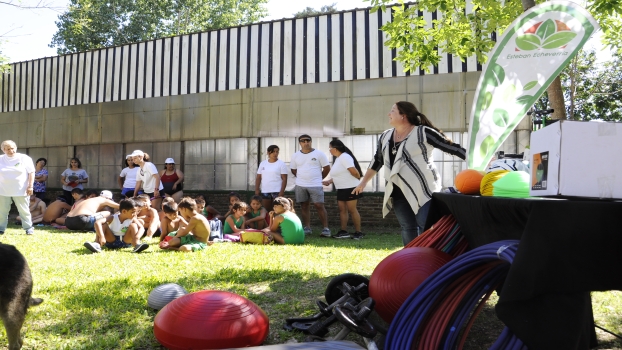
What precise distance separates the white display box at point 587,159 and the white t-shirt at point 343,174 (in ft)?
27.4

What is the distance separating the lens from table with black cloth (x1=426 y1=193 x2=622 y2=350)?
6.00ft

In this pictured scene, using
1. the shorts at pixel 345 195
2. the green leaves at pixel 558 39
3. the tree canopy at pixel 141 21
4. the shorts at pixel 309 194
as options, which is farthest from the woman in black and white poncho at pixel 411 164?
the tree canopy at pixel 141 21

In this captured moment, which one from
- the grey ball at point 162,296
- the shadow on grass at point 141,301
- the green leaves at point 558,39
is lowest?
the shadow on grass at point 141,301

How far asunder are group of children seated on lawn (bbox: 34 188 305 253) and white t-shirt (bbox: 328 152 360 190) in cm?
151

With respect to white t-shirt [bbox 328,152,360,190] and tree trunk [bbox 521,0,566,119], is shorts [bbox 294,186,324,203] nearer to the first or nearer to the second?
white t-shirt [bbox 328,152,360,190]

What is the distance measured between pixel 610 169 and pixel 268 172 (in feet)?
31.3

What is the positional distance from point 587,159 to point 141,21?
3150 cm

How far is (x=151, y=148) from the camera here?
16578mm

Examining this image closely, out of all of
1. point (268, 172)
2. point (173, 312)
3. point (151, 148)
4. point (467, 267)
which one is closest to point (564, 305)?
point (467, 267)

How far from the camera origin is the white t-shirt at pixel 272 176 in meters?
11.3

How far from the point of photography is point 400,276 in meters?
3.38

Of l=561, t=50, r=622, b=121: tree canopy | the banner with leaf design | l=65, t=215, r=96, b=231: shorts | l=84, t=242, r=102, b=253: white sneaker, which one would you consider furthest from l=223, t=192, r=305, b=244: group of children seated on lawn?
l=561, t=50, r=622, b=121: tree canopy

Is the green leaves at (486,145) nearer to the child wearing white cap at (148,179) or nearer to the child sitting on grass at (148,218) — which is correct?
the child sitting on grass at (148,218)

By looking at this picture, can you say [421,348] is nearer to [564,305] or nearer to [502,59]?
[564,305]
